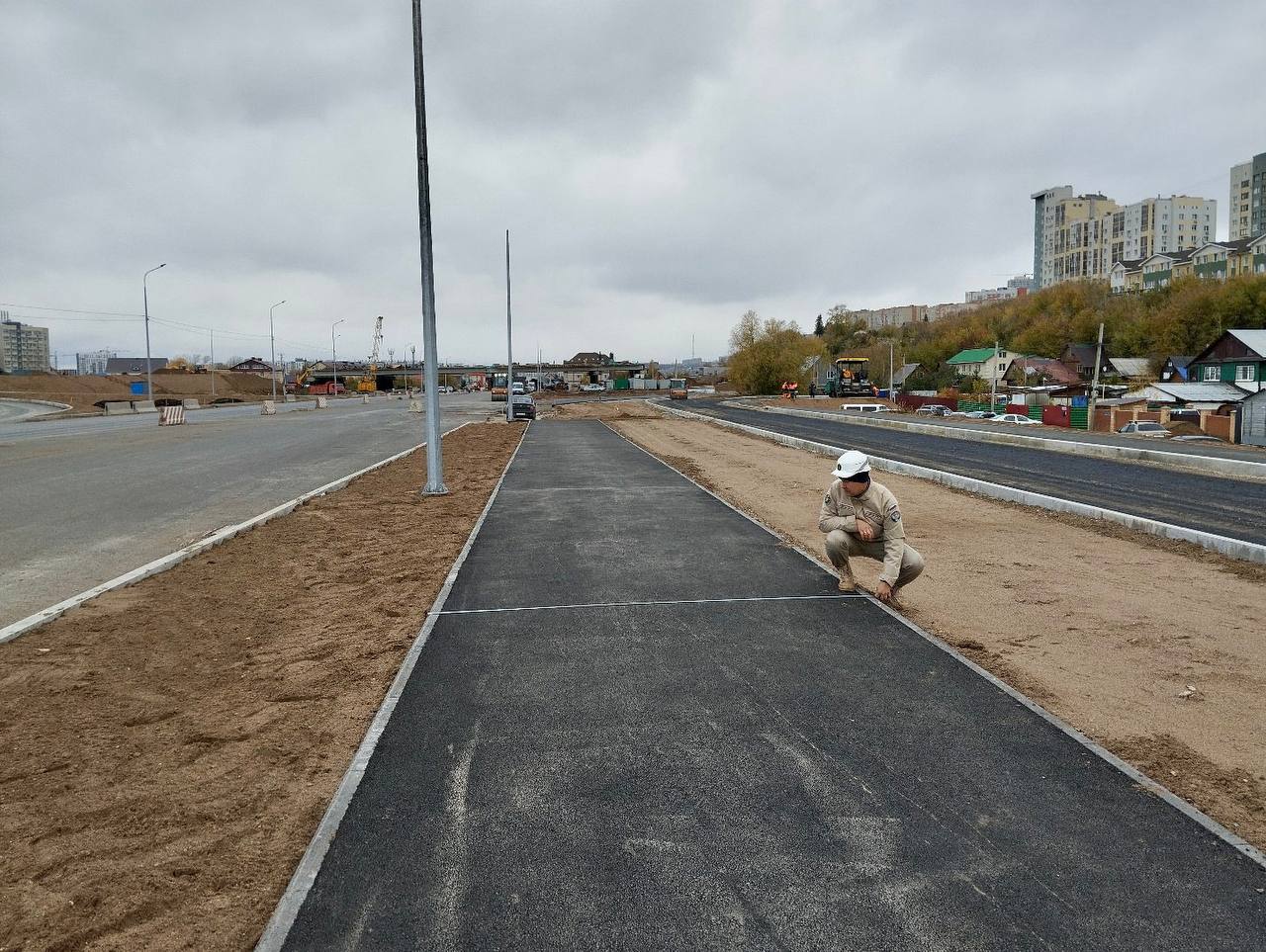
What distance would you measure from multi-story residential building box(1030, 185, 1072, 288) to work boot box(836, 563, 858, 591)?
17861 centimetres

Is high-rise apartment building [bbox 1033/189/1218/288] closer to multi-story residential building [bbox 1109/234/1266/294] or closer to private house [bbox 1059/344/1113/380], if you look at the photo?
multi-story residential building [bbox 1109/234/1266/294]

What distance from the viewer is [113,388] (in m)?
100

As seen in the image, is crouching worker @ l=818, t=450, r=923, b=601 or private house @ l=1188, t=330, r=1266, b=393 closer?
crouching worker @ l=818, t=450, r=923, b=601

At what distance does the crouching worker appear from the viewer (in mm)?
7102

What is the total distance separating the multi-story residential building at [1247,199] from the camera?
12556 cm

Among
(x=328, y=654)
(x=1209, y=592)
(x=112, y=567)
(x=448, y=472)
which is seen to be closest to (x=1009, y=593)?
(x=1209, y=592)

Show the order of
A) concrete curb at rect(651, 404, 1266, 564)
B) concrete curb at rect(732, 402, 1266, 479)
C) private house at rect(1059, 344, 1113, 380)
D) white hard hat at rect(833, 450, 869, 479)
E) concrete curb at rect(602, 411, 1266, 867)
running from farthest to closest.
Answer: private house at rect(1059, 344, 1113, 380), concrete curb at rect(732, 402, 1266, 479), concrete curb at rect(651, 404, 1266, 564), white hard hat at rect(833, 450, 869, 479), concrete curb at rect(602, 411, 1266, 867)

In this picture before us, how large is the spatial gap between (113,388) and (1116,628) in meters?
115

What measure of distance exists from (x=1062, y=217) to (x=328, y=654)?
608 feet

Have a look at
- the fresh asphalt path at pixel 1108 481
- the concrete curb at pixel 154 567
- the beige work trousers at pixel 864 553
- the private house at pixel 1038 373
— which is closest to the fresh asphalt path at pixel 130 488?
the concrete curb at pixel 154 567

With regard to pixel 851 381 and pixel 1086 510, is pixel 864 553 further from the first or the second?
pixel 851 381

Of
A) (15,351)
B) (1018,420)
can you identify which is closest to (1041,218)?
(1018,420)

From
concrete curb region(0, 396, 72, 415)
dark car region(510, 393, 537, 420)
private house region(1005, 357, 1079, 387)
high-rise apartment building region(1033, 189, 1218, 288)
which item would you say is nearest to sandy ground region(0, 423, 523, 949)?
dark car region(510, 393, 537, 420)

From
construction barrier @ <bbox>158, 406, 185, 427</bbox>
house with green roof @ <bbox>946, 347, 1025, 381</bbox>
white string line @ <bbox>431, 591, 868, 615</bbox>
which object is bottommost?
white string line @ <bbox>431, 591, 868, 615</bbox>
